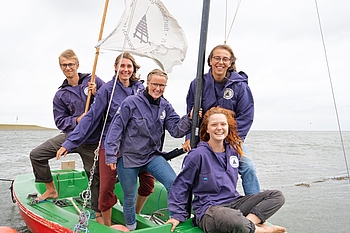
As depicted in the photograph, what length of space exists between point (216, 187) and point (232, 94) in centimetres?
94

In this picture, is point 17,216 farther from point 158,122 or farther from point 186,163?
point 186,163

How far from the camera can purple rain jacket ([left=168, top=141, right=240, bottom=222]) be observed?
9.75ft

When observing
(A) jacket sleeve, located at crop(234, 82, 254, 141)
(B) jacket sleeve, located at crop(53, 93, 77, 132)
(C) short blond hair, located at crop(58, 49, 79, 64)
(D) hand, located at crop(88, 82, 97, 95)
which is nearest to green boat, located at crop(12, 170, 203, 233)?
(B) jacket sleeve, located at crop(53, 93, 77, 132)

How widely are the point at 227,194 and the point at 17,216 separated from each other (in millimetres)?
5003

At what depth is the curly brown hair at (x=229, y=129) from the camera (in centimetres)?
311

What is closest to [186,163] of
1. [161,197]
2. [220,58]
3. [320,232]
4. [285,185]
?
[220,58]

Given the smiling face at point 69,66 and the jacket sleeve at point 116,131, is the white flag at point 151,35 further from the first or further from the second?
the jacket sleeve at point 116,131

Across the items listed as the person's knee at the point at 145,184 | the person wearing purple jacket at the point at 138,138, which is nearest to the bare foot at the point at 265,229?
the person wearing purple jacket at the point at 138,138

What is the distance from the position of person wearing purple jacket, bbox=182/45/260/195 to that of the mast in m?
0.11

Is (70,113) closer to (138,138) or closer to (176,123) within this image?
(138,138)

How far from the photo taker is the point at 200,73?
3369 mm

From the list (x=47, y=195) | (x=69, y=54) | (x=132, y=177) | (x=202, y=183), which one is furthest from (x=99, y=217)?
(x=69, y=54)

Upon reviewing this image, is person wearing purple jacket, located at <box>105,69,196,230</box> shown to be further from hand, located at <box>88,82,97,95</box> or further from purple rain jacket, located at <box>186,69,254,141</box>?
hand, located at <box>88,82,97,95</box>

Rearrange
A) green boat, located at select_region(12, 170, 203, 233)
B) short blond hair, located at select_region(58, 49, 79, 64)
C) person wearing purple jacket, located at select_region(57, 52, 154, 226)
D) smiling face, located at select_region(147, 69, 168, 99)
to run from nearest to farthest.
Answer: green boat, located at select_region(12, 170, 203, 233) → smiling face, located at select_region(147, 69, 168, 99) → person wearing purple jacket, located at select_region(57, 52, 154, 226) → short blond hair, located at select_region(58, 49, 79, 64)
